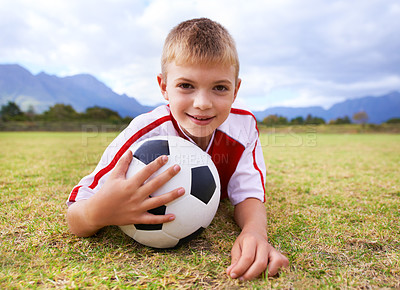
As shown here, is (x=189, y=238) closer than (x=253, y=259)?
No

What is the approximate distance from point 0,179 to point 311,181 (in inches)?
159

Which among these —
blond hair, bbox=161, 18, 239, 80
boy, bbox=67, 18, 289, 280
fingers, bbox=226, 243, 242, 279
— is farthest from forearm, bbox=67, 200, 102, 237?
blond hair, bbox=161, 18, 239, 80

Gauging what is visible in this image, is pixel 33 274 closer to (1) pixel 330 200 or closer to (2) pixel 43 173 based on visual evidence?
(1) pixel 330 200

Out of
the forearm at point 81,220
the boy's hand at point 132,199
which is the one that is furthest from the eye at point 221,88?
the forearm at point 81,220

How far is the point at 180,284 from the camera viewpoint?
1279 mm

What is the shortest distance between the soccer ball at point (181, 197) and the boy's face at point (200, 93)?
0.21 meters

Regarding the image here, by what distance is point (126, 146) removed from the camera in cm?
194

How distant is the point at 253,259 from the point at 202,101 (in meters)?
0.94

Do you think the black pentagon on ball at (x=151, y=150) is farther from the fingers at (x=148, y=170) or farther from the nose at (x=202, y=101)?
the nose at (x=202, y=101)

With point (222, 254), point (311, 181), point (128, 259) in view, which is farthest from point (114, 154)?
point (311, 181)

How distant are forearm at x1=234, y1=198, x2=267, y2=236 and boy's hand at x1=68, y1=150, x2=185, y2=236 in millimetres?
548

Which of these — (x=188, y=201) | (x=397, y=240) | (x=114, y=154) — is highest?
(x=114, y=154)

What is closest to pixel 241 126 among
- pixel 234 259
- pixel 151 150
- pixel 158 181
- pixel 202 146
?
pixel 202 146

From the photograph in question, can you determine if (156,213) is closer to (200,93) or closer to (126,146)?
(126,146)
